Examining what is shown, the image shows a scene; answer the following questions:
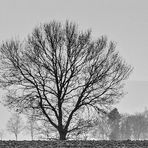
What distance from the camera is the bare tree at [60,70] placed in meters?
27.9

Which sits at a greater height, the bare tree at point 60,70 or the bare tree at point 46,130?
the bare tree at point 60,70

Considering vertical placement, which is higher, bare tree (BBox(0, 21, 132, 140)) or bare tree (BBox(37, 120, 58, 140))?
bare tree (BBox(0, 21, 132, 140))

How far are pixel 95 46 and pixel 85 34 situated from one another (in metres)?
1.23

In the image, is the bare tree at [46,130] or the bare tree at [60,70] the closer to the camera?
the bare tree at [60,70]

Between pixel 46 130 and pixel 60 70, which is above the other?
pixel 60 70

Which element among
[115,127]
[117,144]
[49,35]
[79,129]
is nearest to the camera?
[117,144]

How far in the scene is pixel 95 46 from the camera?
28172 millimetres

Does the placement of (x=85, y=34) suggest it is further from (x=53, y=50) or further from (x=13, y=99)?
(x=13, y=99)

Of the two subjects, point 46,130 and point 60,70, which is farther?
point 46,130

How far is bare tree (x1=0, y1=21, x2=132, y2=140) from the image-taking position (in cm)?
2788

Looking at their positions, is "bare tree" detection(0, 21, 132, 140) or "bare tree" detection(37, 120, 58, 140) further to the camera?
"bare tree" detection(37, 120, 58, 140)

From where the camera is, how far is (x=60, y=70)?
28.3 meters

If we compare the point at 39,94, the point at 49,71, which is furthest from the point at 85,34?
the point at 39,94

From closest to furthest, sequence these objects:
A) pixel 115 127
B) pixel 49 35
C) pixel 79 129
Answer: pixel 49 35 < pixel 79 129 < pixel 115 127
